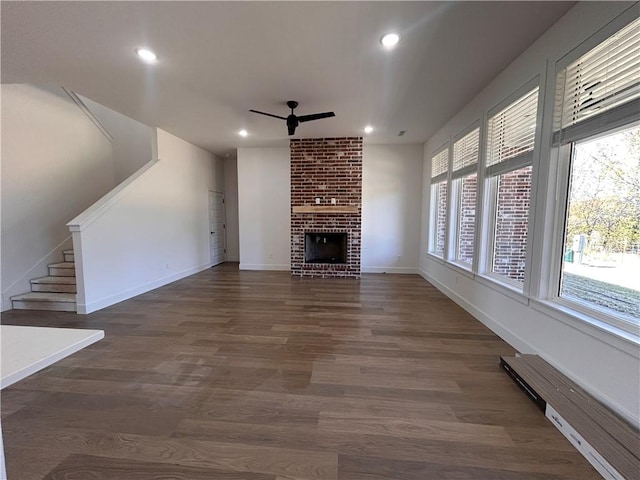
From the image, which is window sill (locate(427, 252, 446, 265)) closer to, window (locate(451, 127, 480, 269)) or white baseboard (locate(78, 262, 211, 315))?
window (locate(451, 127, 480, 269))

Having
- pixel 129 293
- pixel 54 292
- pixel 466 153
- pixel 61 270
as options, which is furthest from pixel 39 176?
pixel 466 153

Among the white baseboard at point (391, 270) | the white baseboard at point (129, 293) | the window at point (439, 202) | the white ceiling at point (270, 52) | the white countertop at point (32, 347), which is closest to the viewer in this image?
the white countertop at point (32, 347)

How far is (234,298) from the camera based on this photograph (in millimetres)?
4258

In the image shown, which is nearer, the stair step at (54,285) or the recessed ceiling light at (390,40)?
the recessed ceiling light at (390,40)

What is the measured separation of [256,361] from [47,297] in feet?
11.5

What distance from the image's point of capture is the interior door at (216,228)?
22.3 ft

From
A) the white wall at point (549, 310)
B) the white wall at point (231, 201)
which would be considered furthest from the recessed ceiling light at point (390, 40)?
the white wall at point (231, 201)

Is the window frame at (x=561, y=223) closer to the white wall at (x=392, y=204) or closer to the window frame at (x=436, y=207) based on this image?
the window frame at (x=436, y=207)

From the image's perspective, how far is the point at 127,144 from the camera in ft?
18.3

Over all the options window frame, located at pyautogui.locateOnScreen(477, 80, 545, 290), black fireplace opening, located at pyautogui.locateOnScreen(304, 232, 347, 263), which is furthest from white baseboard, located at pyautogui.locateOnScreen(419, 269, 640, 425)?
black fireplace opening, located at pyautogui.locateOnScreen(304, 232, 347, 263)

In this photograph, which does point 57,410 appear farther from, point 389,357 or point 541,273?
point 541,273

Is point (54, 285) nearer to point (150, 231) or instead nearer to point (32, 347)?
point (150, 231)

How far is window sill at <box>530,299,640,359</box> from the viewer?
1.59 metres

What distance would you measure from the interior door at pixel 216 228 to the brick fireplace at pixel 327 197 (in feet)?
7.75
